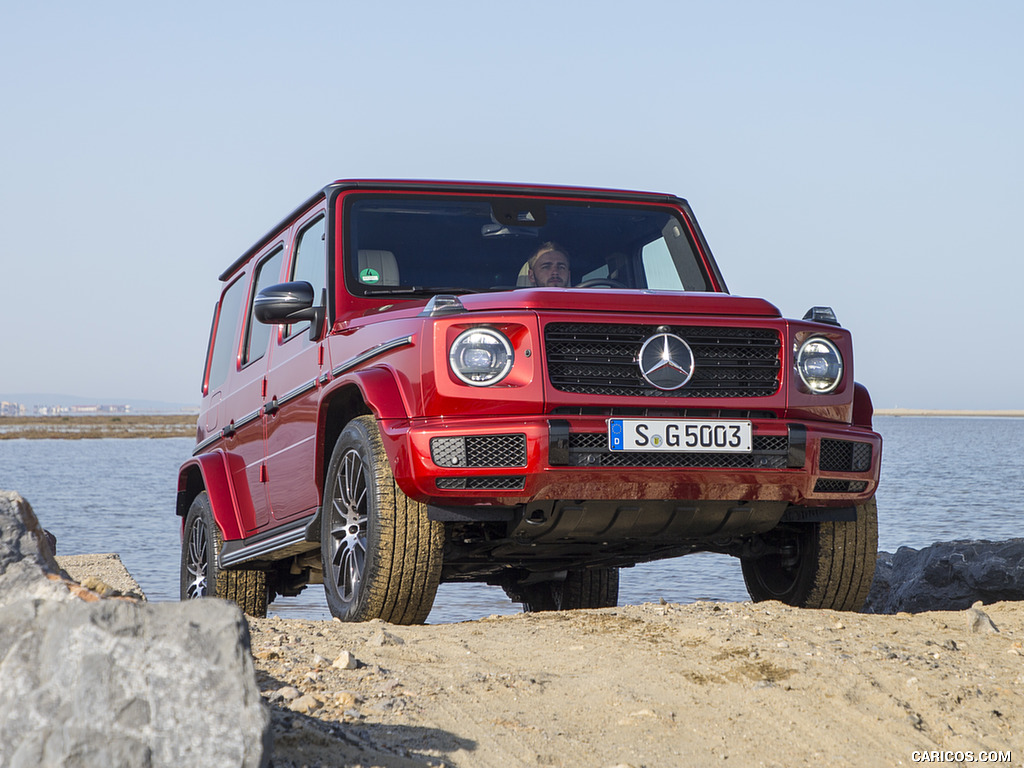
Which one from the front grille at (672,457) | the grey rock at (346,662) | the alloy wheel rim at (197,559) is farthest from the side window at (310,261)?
the grey rock at (346,662)

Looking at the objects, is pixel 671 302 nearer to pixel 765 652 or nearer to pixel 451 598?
pixel 765 652

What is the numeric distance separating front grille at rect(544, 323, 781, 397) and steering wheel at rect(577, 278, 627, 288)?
1.11 metres

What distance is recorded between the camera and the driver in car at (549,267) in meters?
5.35

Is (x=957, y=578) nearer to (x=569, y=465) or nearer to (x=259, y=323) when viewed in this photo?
(x=569, y=465)

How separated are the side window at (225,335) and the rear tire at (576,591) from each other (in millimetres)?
2270

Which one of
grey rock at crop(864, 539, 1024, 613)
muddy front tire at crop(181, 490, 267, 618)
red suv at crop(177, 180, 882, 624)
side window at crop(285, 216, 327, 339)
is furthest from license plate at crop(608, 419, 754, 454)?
grey rock at crop(864, 539, 1024, 613)

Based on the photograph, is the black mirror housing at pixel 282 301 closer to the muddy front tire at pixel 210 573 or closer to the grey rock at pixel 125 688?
the muddy front tire at pixel 210 573

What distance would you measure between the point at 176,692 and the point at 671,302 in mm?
2744

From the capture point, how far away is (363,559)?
4.55 meters

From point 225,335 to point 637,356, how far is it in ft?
12.8

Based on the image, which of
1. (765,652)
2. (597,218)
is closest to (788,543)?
(765,652)

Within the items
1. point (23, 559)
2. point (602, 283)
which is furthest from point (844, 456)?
point (23, 559)

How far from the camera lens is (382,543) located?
427 cm

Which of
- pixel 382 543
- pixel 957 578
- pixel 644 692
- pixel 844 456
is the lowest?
pixel 957 578
